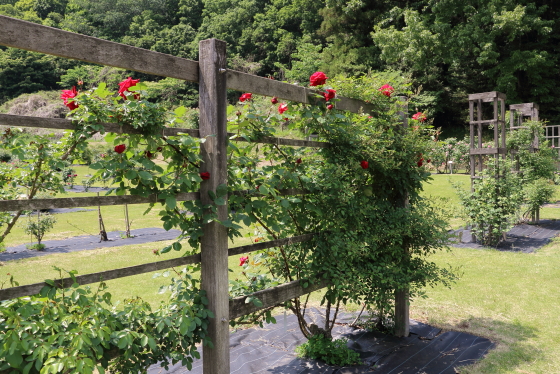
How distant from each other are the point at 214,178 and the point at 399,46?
74.8 ft

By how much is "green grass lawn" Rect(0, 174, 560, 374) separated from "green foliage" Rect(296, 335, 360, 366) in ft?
2.40

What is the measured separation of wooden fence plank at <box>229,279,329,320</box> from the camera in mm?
2115

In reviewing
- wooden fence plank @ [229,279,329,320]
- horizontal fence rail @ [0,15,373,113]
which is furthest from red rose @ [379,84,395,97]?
wooden fence plank @ [229,279,329,320]

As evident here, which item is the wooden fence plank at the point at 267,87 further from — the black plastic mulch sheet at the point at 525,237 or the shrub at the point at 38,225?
the shrub at the point at 38,225

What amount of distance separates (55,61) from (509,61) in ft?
98.6

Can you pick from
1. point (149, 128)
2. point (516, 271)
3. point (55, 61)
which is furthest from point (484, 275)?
point (55, 61)

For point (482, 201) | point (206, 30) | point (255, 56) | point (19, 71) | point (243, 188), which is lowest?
point (482, 201)

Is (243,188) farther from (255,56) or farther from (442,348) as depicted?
(255,56)

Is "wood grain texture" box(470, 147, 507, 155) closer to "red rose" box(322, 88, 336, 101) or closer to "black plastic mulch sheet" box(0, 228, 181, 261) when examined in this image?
"red rose" box(322, 88, 336, 101)

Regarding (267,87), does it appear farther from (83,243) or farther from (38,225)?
(83,243)

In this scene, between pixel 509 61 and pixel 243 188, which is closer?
pixel 243 188

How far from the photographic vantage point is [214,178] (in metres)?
1.90

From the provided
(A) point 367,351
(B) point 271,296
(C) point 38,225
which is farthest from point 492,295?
(C) point 38,225

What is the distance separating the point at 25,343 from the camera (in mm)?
1296
